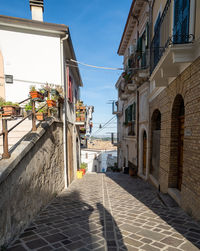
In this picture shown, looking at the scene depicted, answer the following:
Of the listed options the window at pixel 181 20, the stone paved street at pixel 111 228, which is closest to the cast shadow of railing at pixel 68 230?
the stone paved street at pixel 111 228

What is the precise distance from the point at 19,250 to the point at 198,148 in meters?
4.02

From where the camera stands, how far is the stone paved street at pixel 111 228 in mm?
2771

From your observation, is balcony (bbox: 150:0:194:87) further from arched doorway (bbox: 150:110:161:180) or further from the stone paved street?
the stone paved street

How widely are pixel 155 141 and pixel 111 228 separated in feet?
16.2

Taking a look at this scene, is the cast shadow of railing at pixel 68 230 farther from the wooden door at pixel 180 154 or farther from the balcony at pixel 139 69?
the balcony at pixel 139 69

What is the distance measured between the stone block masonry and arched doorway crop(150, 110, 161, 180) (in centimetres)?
442

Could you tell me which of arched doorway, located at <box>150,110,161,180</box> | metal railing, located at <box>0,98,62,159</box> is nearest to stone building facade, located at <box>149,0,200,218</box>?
arched doorway, located at <box>150,110,161,180</box>

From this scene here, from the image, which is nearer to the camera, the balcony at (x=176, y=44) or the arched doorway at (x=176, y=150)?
the balcony at (x=176, y=44)

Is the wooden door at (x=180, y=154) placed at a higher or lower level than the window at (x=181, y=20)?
lower

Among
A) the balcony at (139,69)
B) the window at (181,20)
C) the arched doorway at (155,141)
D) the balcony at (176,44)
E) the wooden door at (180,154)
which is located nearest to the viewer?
the balcony at (176,44)

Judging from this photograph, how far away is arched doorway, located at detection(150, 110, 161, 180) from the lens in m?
7.06

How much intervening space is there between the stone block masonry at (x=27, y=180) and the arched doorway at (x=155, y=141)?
442cm

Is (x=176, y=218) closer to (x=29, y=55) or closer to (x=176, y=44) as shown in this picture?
(x=176, y=44)

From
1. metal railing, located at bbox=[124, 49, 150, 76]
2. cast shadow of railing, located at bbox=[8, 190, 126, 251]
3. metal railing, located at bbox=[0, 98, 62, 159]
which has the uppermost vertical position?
metal railing, located at bbox=[124, 49, 150, 76]
